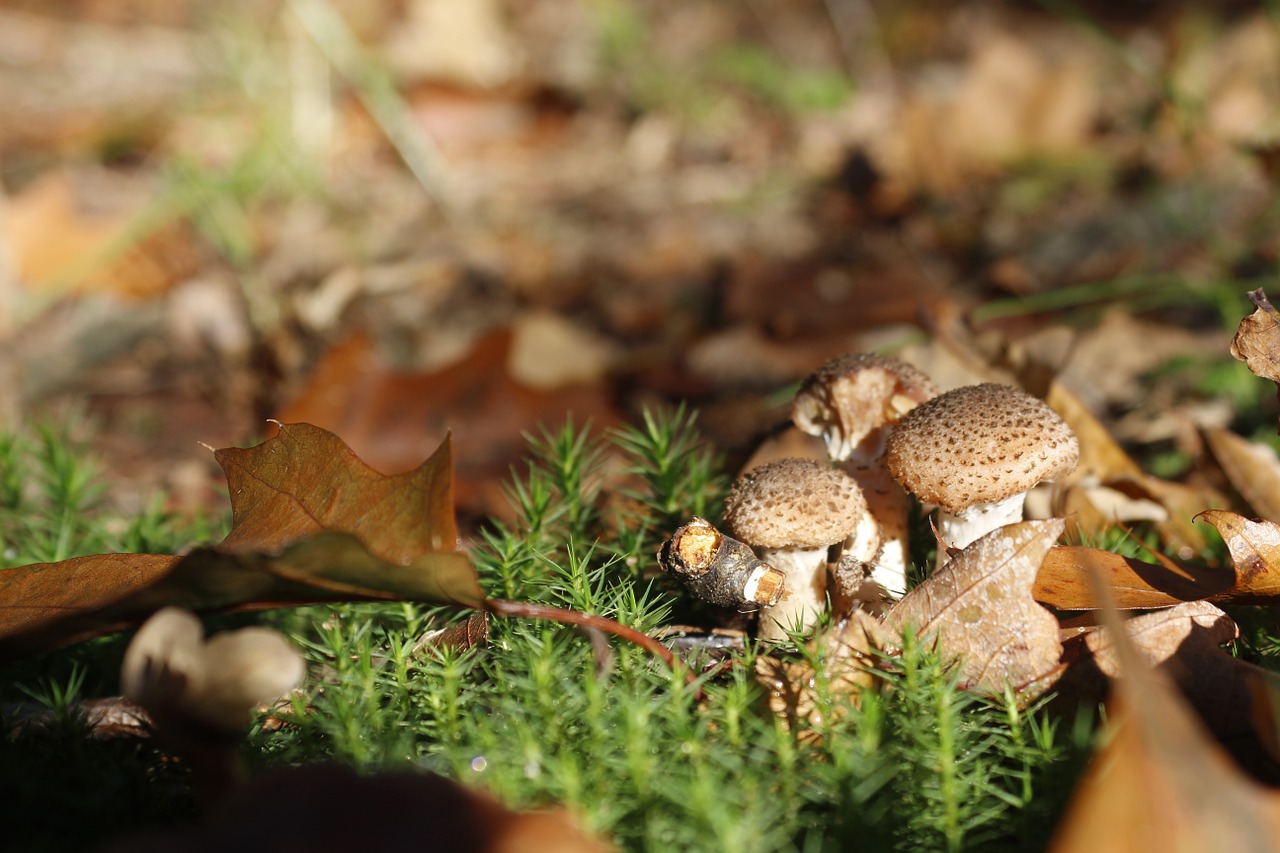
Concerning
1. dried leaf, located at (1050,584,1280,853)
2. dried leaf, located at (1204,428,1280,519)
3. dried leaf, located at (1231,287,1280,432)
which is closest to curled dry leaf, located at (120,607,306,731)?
dried leaf, located at (1050,584,1280,853)

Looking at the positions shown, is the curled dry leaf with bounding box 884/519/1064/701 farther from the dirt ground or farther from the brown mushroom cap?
the dirt ground

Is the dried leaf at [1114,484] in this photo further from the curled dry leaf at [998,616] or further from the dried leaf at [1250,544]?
the curled dry leaf at [998,616]

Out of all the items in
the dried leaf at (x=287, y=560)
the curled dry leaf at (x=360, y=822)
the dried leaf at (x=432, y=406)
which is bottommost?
the curled dry leaf at (x=360, y=822)

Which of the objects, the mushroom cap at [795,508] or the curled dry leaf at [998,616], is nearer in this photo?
the curled dry leaf at [998,616]

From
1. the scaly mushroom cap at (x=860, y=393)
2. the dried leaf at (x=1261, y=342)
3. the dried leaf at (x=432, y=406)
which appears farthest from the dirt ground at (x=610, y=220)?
the dried leaf at (x=1261, y=342)

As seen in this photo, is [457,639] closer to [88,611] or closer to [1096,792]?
[88,611]

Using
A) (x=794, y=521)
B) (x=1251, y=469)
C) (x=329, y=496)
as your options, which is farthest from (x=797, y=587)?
(x=1251, y=469)

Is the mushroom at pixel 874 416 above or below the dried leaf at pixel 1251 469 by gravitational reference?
above
